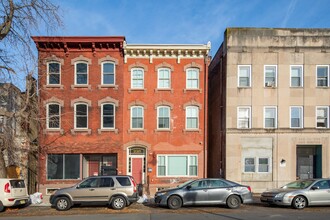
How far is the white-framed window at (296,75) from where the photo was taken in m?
24.3

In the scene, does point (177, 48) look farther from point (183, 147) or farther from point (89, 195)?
point (89, 195)

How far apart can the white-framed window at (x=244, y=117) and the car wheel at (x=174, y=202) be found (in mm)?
8875

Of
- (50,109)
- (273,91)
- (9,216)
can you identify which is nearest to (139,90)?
(50,109)

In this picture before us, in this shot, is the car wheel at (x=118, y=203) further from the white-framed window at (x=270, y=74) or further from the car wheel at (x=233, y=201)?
the white-framed window at (x=270, y=74)

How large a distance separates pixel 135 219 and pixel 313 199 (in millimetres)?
8383

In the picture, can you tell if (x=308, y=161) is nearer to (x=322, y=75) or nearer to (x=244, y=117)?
(x=244, y=117)

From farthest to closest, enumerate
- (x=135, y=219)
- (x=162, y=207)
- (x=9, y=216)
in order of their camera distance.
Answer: (x=162, y=207)
(x=9, y=216)
(x=135, y=219)

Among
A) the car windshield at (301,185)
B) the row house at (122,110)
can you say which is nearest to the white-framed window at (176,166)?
the row house at (122,110)

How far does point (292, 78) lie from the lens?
24.4 meters

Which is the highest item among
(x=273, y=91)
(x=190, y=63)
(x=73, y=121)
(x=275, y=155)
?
(x=190, y=63)

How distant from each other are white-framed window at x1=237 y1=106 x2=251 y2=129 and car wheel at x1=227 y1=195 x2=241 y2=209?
7964mm

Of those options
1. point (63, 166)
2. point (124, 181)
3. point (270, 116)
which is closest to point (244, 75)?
point (270, 116)

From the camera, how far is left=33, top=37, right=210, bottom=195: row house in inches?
966

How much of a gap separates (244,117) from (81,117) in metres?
11.0
